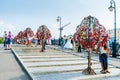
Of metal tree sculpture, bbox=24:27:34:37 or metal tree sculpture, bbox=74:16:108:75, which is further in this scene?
metal tree sculpture, bbox=24:27:34:37

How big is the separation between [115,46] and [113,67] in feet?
22.4

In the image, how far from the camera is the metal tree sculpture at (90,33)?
11609 millimetres

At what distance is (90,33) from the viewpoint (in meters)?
11.6

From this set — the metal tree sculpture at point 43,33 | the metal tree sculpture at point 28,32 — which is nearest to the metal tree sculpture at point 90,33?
the metal tree sculpture at point 43,33

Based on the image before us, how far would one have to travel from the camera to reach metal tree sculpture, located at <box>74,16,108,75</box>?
11.6 m

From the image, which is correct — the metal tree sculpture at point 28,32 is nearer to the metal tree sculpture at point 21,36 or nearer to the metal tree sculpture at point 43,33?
the metal tree sculpture at point 21,36

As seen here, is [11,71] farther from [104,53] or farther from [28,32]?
[28,32]

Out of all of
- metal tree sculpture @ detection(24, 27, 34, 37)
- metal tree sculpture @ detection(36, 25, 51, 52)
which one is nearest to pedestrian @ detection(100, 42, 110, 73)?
metal tree sculpture @ detection(36, 25, 51, 52)

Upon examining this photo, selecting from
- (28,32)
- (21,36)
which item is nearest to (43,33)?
(28,32)

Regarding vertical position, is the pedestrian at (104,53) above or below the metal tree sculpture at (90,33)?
below

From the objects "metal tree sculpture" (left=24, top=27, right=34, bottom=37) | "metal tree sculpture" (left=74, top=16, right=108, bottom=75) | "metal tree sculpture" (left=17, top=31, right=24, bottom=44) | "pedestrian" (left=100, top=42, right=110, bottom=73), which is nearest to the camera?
"metal tree sculpture" (left=74, top=16, right=108, bottom=75)

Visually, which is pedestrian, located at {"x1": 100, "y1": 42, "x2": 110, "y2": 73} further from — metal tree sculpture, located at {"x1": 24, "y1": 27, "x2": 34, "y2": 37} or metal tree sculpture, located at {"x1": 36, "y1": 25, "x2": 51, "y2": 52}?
metal tree sculpture, located at {"x1": 24, "y1": 27, "x2": 34, "y2": 37}

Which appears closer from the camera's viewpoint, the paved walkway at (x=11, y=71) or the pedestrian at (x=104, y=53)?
the paved walkway at (x=11, y=71)

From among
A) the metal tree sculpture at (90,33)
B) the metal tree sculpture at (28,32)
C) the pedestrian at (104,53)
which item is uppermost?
the metal tree sculpture at (28,32)
